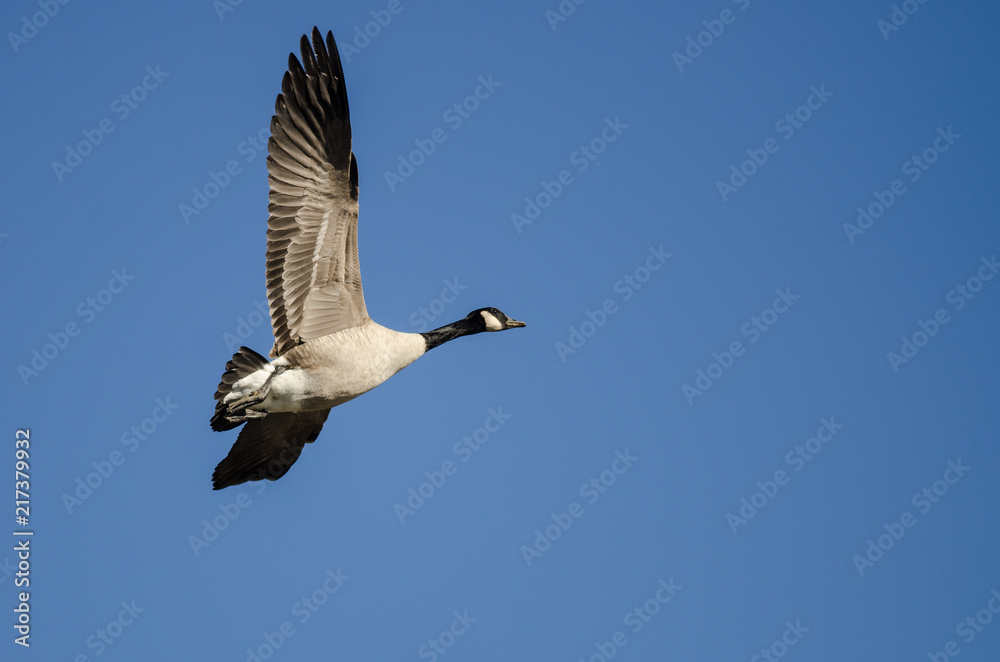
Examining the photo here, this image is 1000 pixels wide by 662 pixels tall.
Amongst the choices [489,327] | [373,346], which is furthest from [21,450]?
[489,327]

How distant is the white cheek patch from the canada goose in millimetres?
1031

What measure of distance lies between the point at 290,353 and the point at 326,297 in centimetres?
70

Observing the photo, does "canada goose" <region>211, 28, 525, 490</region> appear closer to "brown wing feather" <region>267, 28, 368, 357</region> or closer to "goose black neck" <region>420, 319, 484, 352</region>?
"brown wing feather" <region>267, 28, 368, 357</region>

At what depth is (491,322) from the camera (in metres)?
11.4

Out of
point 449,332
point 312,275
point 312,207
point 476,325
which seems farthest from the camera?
point 476,325

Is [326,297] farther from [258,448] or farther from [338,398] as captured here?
[258,448]

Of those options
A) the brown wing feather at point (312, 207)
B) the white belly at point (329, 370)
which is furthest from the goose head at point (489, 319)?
the brown wing feather at point (312, 207)

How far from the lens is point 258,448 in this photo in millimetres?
11570

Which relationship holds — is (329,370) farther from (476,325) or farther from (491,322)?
(491,322)

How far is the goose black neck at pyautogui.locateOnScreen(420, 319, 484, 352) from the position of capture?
1093cm

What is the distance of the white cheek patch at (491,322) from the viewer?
11406mm

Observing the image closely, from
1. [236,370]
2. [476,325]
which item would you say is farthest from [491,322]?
[236,370]

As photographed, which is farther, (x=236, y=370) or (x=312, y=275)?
(x=312, y=275)

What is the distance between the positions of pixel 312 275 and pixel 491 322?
221cm
